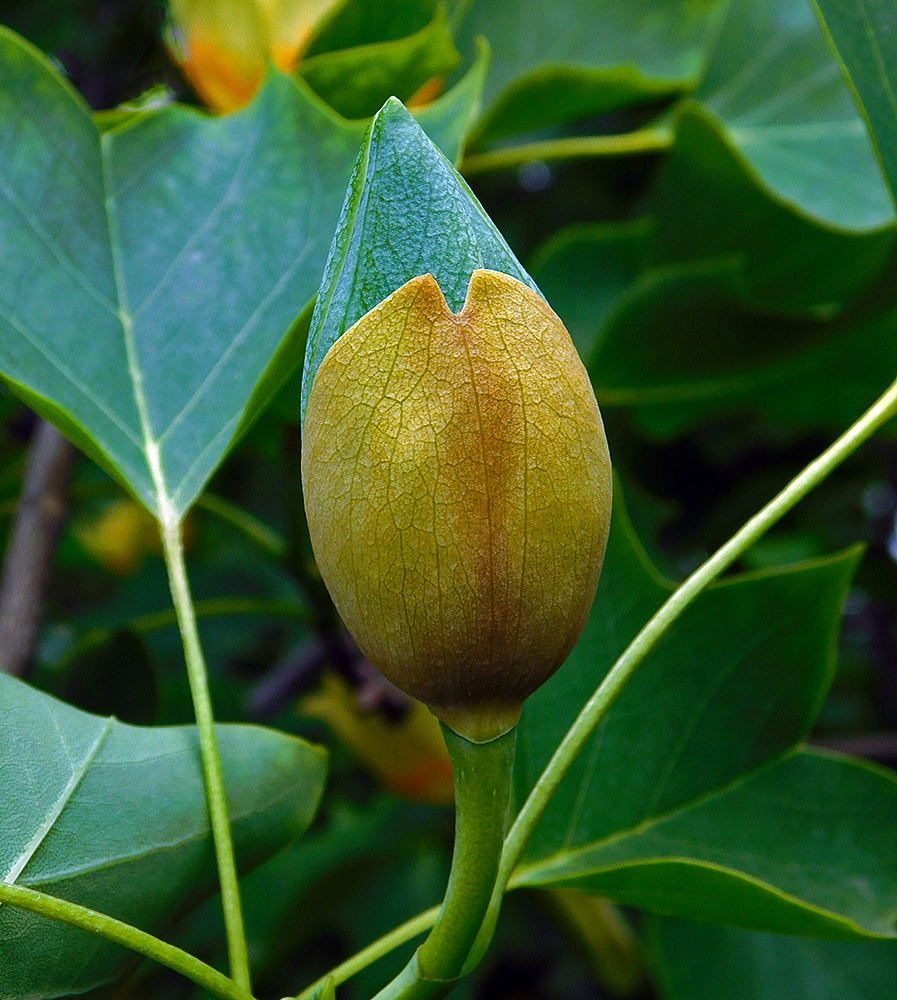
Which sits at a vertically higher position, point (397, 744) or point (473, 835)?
point (473, 835)

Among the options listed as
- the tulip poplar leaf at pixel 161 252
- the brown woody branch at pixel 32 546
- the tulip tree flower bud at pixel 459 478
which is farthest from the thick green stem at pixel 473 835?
the brown woody branch at pixel 32 546

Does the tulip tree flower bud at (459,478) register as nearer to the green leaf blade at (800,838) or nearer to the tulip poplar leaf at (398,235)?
the tulip poplar leaf at (398,235)

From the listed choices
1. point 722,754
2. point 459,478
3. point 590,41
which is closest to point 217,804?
point 459,478

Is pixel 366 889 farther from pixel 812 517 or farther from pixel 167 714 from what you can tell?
pixel 812 517

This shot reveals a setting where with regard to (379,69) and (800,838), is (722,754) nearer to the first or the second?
(800,838)

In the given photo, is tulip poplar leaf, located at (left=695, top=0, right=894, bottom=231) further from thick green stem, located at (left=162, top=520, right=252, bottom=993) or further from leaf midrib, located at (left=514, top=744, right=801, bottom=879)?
thick green stem, located at (left=162, top=520, right=252, bottom=993)
